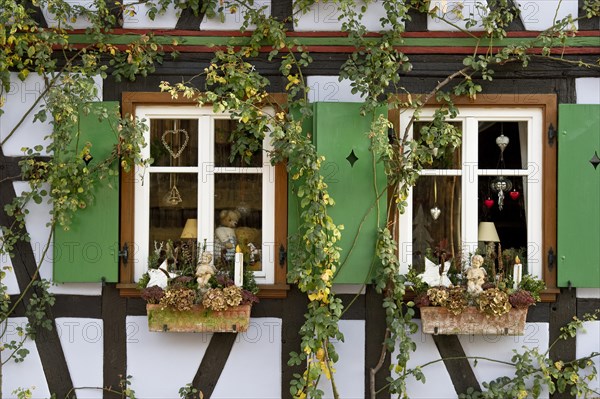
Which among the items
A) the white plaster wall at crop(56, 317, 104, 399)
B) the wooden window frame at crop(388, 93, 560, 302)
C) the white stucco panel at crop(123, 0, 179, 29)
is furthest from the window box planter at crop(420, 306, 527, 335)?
the white stucco panel at crop(123, 0, 179, 29)

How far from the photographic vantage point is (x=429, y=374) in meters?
6.36

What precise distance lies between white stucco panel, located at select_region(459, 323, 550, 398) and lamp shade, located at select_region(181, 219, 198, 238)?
1.97 metres

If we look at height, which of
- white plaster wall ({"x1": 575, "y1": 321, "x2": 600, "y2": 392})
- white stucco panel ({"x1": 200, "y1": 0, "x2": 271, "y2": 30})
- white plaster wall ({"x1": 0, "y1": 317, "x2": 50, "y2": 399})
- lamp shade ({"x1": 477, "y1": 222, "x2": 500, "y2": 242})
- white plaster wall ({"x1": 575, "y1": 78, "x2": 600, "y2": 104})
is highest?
white stucco panel ({"x1": 200, "y1": 0, "x2": 271, "y2": 30})

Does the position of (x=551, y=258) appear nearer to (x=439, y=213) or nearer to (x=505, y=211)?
(x=505, y=211)

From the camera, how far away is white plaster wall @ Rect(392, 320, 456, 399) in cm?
635

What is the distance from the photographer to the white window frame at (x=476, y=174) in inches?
252

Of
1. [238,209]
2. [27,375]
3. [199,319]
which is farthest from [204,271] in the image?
[27,375]

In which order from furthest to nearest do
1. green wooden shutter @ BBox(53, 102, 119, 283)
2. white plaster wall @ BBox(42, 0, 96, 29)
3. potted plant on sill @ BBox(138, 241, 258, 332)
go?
white plaster wall @ BBox(42, 0, 96, 29) → green wooden shutter @ BBox(53, 102, 119, 283) → potted plant on sill @ BBox(138, 241, 258, 332)

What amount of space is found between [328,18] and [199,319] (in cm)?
219

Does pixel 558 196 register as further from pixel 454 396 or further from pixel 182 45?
pixel 182 45

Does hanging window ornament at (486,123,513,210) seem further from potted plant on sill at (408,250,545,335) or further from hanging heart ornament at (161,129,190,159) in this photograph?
hanging heart ornament at (161,129,190,159)

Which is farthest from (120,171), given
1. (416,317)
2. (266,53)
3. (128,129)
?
(416,317)

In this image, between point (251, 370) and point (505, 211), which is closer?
point (251, 370)

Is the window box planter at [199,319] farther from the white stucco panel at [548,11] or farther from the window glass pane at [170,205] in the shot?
the white stucco panel at [548,11]
